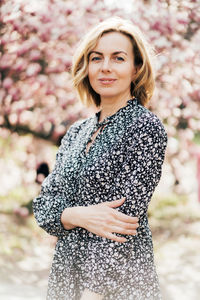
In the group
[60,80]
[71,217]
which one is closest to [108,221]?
[71,217]

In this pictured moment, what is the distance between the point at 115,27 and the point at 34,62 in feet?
7.22

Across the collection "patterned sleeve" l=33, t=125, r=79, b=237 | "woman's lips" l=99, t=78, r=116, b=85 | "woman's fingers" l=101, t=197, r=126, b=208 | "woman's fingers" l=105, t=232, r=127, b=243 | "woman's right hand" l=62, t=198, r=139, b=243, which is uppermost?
"woman's lips" l=99, t=78, r=116, b=85

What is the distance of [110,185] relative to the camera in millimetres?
1739

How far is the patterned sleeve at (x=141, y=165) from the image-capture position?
1683mm

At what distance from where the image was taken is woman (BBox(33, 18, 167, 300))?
169 centimetres

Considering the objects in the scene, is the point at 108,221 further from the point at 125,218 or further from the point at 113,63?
the point at 113,63

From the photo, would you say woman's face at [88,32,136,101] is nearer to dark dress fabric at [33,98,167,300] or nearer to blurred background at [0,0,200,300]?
dark dress fabric at [33,98,167,300]

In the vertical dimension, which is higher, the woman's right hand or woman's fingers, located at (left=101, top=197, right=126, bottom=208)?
woman's fingers, located at (left=101, top=197, right=126, bottom=208)

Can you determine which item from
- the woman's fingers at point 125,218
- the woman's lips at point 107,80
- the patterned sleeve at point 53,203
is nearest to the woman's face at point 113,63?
the woman's lips at point 107,80

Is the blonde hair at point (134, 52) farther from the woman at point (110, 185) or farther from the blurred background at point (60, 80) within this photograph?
the blurred background at point (60, 80)

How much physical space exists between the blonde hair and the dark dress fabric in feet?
0.36

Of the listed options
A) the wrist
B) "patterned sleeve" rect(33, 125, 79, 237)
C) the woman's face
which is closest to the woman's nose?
the woman's face

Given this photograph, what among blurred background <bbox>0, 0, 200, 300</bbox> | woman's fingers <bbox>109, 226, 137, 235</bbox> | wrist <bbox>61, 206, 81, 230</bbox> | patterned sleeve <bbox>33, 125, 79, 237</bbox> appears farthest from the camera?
blurred background <bbox>0, 0, 200, 300</bbox>

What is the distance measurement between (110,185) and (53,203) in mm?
306
